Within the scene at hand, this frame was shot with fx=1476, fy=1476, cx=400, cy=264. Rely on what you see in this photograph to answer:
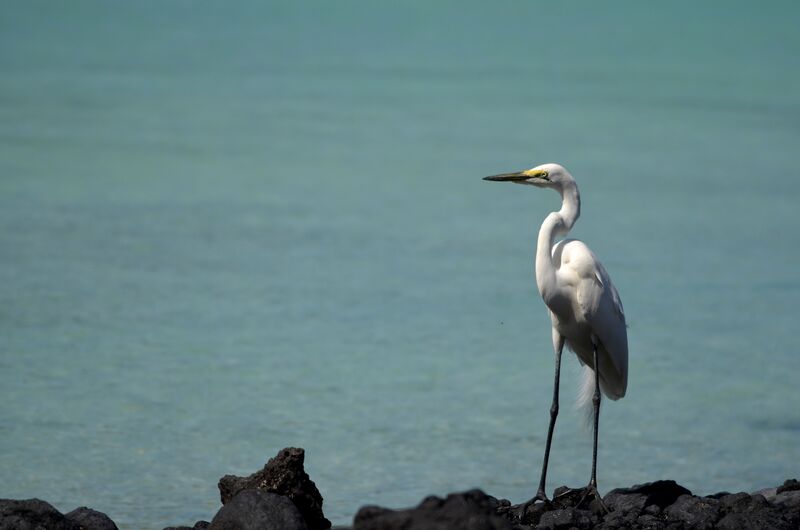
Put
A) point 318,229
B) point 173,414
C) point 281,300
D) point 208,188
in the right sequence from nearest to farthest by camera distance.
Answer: point 173,414
point 281,300
point 318,229
point 208,188

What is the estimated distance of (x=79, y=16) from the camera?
17.2 meters

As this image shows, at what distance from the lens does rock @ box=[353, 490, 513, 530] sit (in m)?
3.19

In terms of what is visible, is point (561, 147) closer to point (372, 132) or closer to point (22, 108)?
point (372, 132)

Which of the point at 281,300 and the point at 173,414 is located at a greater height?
the point at 281,300

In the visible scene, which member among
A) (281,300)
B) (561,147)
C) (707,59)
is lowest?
(281,300)

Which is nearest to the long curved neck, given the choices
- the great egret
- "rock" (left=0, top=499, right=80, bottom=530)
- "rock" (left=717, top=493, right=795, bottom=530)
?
the great egret

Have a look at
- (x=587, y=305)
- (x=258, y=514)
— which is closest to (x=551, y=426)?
(x=587, y=305)

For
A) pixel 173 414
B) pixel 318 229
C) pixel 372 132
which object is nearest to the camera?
pixel 173 414

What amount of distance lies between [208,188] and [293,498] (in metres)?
5.91

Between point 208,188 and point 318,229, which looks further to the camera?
point 208,188

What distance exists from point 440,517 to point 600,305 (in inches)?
52.1

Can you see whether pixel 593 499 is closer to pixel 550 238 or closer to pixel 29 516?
pixel 550 238

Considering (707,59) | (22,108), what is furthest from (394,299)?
(707,59)

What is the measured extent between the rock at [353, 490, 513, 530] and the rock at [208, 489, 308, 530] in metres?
0.51
